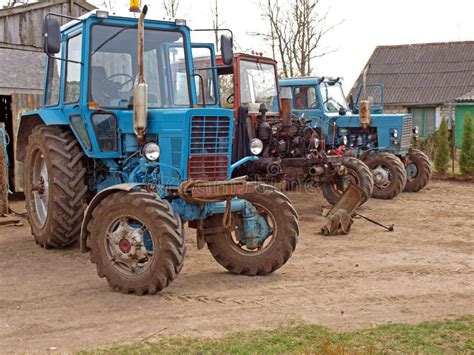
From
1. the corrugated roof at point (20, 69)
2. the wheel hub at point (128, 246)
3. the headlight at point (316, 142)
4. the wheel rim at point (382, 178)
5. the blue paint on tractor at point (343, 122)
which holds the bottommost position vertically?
the wheel hub at point (128, 246)

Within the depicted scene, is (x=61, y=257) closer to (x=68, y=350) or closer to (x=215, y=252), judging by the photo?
(x=215, y=252)

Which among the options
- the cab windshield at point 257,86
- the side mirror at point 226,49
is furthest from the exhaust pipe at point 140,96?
the cab windshield at point 257,86

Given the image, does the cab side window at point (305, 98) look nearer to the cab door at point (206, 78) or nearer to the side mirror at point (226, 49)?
the cab door at point (206, 78)

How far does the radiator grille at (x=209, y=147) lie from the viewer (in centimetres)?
678

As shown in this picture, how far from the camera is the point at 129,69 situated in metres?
7.74

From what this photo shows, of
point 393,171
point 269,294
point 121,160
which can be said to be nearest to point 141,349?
point 269,294

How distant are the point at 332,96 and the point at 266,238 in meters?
8.09

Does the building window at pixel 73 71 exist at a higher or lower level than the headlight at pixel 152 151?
higher

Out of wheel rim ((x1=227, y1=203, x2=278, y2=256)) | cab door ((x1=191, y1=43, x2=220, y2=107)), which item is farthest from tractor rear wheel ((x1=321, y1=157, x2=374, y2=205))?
wheel rim ((x1=227, y1=203, x2=278, y2=256))

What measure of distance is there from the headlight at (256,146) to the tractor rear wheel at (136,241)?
187 inches

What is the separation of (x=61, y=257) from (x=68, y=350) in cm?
346

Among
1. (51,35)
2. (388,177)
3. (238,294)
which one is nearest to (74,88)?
(51,35)

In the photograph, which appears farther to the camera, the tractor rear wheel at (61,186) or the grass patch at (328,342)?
the tractor rear wheel at (61,186)

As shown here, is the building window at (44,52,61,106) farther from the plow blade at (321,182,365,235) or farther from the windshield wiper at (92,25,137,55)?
the plow blade at (321,182,365,235)
